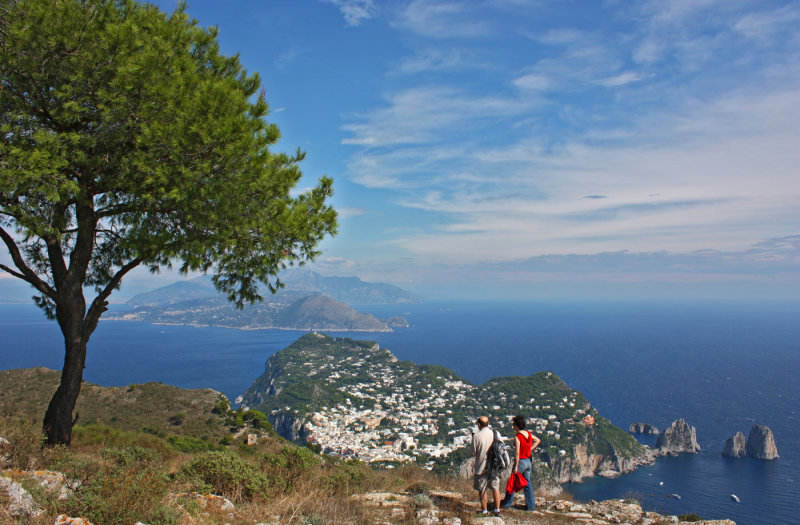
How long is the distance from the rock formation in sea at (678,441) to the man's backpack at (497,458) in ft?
226

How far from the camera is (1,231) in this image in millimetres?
6438

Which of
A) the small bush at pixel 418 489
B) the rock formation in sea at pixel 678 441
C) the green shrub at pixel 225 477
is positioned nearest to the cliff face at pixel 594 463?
the rock formation in sea at pixel 678 441

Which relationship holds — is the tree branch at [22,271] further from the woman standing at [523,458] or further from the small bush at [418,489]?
the woman standing at [523,458]

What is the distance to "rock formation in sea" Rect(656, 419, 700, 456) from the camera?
191 feet

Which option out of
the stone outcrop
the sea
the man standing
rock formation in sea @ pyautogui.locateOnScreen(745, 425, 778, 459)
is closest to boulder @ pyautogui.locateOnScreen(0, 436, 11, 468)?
the stone outcrop

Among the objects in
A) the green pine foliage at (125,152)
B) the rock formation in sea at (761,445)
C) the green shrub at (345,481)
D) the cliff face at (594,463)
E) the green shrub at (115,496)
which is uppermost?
the green pine foliage at (125,152)

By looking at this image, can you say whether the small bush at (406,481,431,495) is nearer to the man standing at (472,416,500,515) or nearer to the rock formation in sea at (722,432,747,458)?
the man standing at (472,416,500,515)

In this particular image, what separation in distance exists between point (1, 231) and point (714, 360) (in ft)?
519

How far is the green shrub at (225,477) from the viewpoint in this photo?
5.81 metres

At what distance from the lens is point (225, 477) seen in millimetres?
5988

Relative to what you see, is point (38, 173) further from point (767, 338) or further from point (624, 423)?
point (767, 338)

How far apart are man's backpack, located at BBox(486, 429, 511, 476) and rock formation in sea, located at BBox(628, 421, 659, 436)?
76248mm

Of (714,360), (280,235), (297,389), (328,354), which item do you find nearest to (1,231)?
(280,235)

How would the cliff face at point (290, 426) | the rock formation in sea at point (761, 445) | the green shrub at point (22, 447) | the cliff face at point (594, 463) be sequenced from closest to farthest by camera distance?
the green shrub at point (22, 447) < the cliff face at point (594, 463) < the rock formation in sea at point (761, 445) < the cliff face at point (290, 426)
